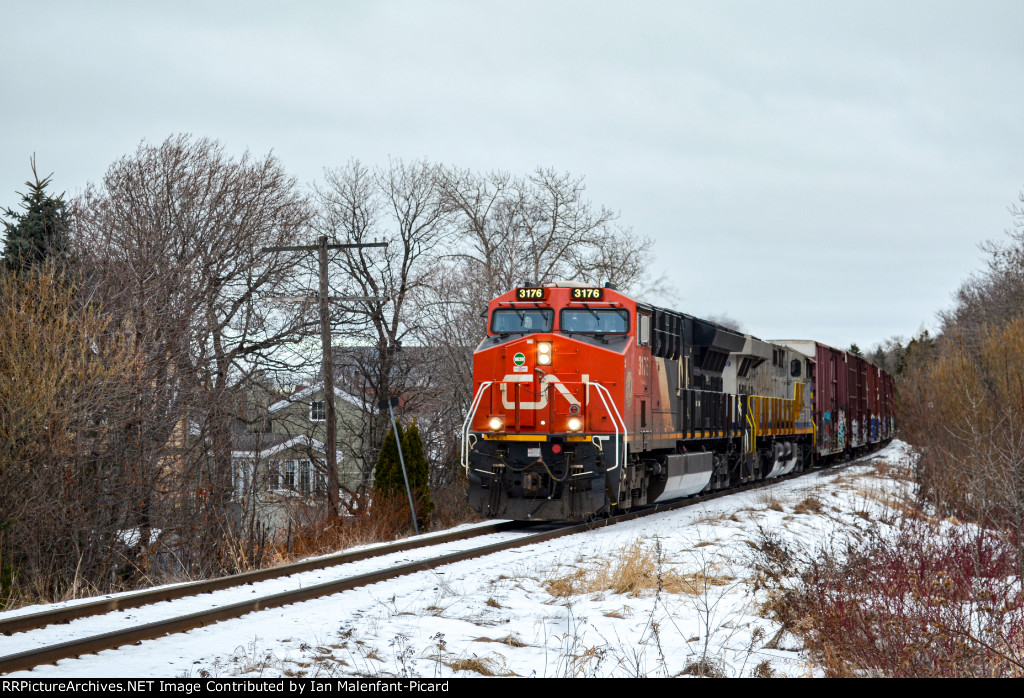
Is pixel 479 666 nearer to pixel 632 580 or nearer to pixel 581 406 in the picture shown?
pixel 632 580

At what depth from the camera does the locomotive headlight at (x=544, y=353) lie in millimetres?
15469

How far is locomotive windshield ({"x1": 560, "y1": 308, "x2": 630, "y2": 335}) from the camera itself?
15750 mm

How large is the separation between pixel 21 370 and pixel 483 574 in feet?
19.8

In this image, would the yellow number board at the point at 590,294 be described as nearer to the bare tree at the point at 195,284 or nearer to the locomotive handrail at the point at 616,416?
the locomotive handrail at the point at 616,416

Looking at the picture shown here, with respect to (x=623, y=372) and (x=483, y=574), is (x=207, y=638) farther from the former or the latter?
(x=623, y=372)

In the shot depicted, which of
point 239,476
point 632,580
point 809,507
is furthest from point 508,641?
point 809,507

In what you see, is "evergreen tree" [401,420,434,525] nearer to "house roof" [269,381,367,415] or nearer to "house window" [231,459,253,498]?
"house window" [231,459,253,498]

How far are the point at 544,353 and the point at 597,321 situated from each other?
1.08 metres

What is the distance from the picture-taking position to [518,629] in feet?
26.3

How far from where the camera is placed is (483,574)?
10703 mm

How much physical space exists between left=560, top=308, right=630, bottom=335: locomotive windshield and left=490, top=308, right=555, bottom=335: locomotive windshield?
27 cm

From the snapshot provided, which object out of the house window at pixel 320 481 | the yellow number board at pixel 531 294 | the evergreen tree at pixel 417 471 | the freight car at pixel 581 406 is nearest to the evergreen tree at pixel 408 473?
the evergreen tree at pixel 417 471

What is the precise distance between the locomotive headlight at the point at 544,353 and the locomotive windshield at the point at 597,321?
0.48 metres

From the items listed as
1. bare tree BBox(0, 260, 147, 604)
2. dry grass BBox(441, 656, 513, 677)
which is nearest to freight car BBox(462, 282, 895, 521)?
bare tree BBox(0, 260, 147, 604)
